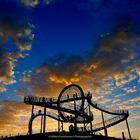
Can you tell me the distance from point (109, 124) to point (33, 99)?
16279 mm

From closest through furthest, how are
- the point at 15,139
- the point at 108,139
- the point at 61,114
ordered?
the point at 15,139
the point at 108,139
the point at 61,114

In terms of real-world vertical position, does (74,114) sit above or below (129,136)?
above

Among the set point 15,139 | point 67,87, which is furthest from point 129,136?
point 15,139

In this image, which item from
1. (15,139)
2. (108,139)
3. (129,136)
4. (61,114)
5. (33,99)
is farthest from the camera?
(129,136)

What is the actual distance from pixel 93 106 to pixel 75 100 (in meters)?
4.86


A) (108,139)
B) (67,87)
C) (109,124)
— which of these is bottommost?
(108,139)

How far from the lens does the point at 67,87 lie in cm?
3997

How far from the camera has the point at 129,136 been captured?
3994cm

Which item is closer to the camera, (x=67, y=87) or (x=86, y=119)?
(x=86, y=119)

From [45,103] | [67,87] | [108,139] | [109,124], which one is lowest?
[108,139]

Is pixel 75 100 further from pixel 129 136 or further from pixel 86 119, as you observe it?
pixel 129 136

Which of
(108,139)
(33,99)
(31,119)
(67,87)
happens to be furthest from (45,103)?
(108,139)

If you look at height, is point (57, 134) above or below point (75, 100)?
below

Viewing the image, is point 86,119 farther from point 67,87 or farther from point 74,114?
point 67,87
